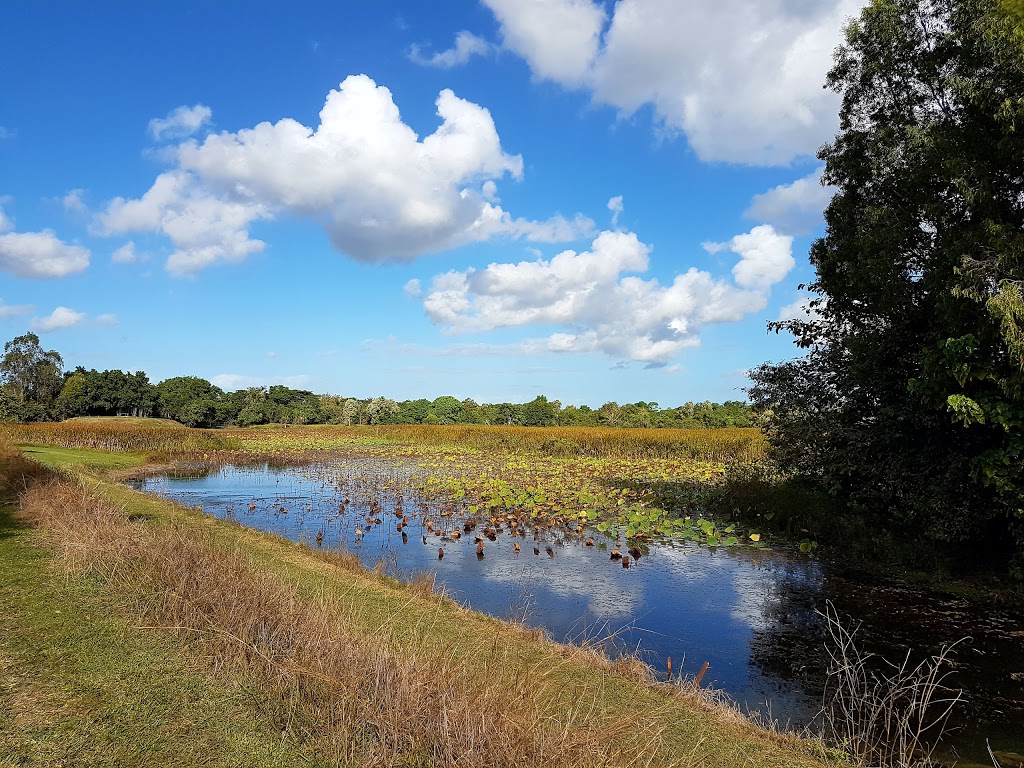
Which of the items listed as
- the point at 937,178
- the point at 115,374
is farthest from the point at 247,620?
the point at 115,374

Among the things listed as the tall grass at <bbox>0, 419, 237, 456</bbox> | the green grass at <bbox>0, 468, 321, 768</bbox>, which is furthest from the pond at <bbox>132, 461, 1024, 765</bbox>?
the tall grass at <bbox>0, 419, 237, 456</bbox>

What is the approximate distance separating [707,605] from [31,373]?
90.6 metres

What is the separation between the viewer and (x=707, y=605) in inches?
392

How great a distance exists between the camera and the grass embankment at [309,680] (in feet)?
13.4

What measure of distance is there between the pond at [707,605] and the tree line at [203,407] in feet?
157

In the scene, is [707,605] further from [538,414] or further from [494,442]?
[538,414]

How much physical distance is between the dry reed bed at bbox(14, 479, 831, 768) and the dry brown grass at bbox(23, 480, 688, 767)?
1 cm

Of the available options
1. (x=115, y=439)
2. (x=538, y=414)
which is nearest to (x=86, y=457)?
(x=115, y=439)

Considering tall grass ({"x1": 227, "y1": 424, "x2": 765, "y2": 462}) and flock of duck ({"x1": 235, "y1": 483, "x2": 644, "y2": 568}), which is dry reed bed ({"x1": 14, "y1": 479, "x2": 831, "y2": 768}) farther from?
tall grass ({"x1": 227, "y1": 424, "x2": 765, "y2": 462})

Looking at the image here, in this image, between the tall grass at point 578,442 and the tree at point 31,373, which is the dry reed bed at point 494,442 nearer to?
the tall grass at point 578,442

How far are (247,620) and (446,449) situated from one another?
33.4 meters

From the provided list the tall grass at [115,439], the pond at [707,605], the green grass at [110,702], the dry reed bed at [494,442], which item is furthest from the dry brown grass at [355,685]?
the tall grass at [115,439]

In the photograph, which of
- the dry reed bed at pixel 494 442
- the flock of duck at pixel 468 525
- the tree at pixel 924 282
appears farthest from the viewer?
the dry reed bed at pixel 494 442

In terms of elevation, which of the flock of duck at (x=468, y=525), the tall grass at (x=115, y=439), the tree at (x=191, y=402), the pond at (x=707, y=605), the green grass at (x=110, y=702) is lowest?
the pond at (x=707, y=605)
